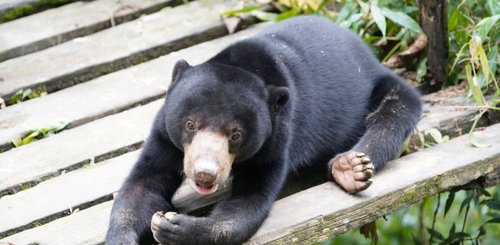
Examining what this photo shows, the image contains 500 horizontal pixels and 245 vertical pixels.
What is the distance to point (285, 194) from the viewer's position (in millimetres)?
4816

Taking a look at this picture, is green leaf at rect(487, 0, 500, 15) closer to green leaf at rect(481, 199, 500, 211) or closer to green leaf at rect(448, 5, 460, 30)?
green leaf at rect(448, 5, 460, 30)

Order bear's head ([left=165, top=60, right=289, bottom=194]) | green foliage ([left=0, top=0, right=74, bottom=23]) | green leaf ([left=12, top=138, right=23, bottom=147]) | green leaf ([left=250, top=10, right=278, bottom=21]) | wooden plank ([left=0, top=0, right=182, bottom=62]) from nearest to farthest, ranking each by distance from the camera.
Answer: bear's head ([left=165, top=60, right=289, bottom=194]) → green leaf ([left=12, top=138, right=23, bottom=147]) → wooden plank ([left=0, top=0, right=182, bottom=62]) → green leaf ([left=250, top=10, right=278, bottom=21]) → green foliage ([left=0, top=0, right=74, bottom=23])

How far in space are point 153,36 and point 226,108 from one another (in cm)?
257

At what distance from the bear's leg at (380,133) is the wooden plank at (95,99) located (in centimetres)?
141

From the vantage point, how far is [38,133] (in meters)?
5.41

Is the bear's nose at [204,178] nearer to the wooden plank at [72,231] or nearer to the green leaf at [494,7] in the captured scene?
the wooden plank at [72,231]

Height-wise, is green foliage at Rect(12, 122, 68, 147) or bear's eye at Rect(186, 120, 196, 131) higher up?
bear's eye at Rect(186, 120, 196, 131)

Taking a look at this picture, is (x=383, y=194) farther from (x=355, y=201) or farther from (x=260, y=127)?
(x=260, y=127)

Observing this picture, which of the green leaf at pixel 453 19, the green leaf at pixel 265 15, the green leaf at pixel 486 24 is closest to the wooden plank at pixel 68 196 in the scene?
the green leaf at pixel 486 24

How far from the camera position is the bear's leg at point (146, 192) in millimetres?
4043

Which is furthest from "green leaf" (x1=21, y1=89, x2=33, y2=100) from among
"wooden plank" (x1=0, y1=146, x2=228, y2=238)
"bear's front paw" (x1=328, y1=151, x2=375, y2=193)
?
"bear's front paw" (x1=328, y1=151, x2=375, y2=193)

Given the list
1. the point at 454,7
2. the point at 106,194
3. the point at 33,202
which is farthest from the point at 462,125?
the point at 33,202

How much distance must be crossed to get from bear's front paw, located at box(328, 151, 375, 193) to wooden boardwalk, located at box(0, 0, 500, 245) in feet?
0.16

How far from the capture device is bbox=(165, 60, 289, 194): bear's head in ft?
13.0
